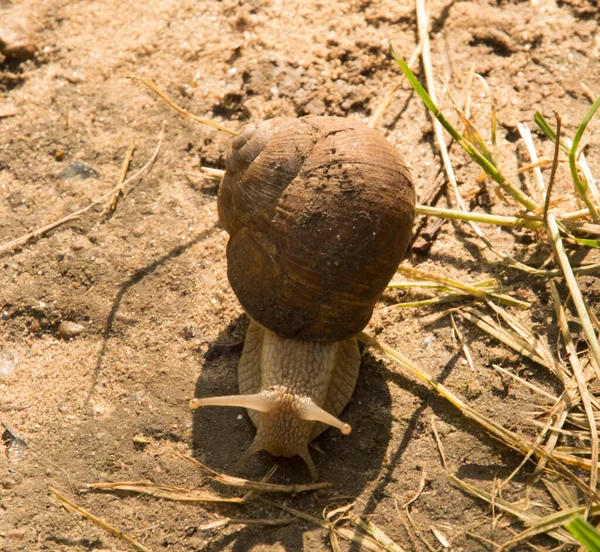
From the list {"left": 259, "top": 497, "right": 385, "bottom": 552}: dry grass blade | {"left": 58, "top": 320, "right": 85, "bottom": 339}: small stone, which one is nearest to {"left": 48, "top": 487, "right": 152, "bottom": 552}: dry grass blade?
{"left": 259, "top": 497, "right": 385, "bottom": 552}: dry grass blade

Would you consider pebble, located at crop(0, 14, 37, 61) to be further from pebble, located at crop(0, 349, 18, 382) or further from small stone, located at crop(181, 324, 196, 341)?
small stone, located at crop(181, 324, 196, 341)

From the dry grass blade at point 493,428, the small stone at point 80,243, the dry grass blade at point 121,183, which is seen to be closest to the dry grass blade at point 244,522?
the dry grass blade at point 493,428

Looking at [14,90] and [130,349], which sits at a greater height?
[14,90]

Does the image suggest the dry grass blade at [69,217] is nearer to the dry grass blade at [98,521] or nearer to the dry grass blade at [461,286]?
the dry grass blade at [98,521]

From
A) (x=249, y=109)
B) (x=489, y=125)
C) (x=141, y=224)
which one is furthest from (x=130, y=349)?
(x=489, y=125)

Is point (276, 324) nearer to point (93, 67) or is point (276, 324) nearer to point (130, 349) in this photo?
point (130, 349)

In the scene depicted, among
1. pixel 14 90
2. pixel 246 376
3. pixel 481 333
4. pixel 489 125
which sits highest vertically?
pixel 489 125

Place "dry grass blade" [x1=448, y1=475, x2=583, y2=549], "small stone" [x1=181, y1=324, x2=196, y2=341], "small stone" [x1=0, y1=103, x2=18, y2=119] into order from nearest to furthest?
"dry grass blade" [x1=448, y1=475, x2=583, y2=549] → "small stone" [x1=181, y1=324, x2=196, y2=341] → "small stone" [x1=0, y1=103, x2=18, y2=119]
